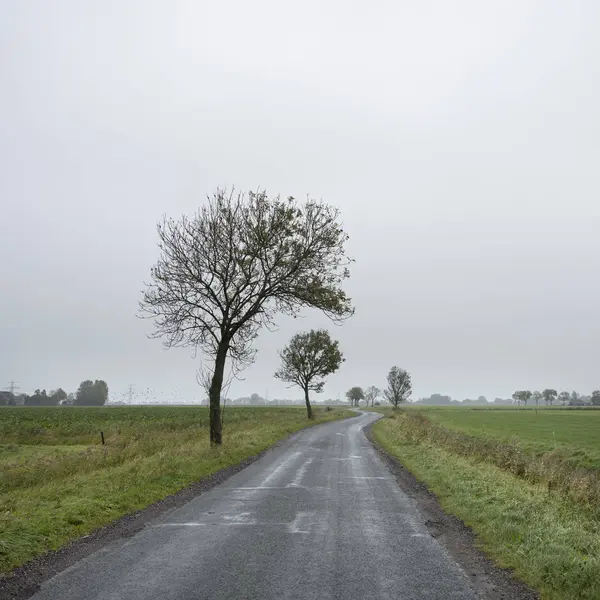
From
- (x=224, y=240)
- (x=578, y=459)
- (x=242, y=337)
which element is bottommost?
(x=578, y=459)

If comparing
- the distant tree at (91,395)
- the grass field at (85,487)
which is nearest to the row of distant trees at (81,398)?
the distant tree at (91,395)

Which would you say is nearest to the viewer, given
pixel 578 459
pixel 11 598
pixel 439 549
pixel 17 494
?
pixel 11 598

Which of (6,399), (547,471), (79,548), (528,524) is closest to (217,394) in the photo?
(547,471)

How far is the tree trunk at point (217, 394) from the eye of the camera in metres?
24.3

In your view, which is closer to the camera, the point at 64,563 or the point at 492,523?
the point at 64,563

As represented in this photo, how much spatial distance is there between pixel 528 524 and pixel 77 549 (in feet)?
27.7

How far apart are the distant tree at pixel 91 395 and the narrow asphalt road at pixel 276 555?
192188 millimetres

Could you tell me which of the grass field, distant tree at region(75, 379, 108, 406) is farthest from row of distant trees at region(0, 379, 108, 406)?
the grass field

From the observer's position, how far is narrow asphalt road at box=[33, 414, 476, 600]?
21.5 feet

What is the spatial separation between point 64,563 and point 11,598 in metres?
1.45

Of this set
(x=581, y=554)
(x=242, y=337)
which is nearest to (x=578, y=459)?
(x=242, y=337)

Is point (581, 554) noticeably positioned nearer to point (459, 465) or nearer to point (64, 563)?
point (64, 563)

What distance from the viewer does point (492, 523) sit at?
10.0 m

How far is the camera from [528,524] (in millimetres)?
9812
